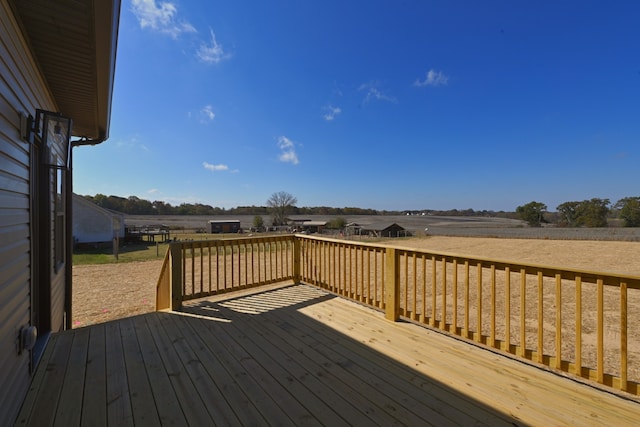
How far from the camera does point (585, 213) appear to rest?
35000 mm

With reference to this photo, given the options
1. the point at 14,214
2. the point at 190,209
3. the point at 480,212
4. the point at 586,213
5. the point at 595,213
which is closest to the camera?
the point at 14,214

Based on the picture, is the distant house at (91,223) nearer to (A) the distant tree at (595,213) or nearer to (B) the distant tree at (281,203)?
(B) the distant tree at (281,203)

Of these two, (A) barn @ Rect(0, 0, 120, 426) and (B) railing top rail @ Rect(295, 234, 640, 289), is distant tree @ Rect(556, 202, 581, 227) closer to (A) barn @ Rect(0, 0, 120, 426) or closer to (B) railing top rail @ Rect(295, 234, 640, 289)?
(B) railing top rail @ Rect(295, 234, 640, 289)

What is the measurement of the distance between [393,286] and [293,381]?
5.42 ft

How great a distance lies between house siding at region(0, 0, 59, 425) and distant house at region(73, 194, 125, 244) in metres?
19.6

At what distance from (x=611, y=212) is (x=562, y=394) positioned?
48103mm

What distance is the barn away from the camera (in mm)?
1548

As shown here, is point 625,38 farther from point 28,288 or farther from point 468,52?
point 28,288

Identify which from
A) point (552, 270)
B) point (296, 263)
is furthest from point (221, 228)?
point (552, 270)

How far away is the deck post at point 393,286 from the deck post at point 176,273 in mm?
2804

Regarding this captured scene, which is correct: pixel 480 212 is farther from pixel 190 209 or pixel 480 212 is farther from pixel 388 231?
pixel 190 209

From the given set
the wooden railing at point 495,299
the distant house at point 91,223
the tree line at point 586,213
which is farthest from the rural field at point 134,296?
the tree line at point 586,213

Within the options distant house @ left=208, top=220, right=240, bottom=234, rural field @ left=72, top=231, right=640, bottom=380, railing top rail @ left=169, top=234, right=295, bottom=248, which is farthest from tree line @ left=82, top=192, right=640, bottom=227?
railing top rail @ left=169, top=234, right=295, bottom=248

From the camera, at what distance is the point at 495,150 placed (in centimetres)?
A: 2191
